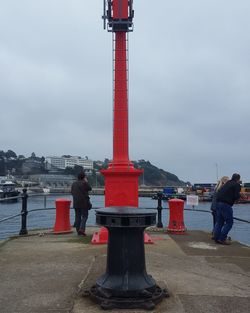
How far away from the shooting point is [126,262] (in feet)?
15.8

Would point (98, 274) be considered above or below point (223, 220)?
below

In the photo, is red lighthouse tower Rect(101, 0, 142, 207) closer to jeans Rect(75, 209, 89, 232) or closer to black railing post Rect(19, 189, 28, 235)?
jeans Rect(75, 209, 89, 232)

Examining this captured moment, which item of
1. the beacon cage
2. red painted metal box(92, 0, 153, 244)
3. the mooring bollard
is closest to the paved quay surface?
the mooring bollard

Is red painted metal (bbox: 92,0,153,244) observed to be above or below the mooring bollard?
above

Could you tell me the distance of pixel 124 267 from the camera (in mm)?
4809

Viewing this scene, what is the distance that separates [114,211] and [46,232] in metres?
6.28

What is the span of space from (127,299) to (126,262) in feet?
1.45

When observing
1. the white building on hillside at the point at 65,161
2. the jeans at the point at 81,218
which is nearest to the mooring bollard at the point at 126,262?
the jeans at the point at 81,218

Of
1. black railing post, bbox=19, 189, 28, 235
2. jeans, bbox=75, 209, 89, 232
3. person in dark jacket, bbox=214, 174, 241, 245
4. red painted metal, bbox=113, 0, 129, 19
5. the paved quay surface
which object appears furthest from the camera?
jeans, bbox=75, 209, 89, 232

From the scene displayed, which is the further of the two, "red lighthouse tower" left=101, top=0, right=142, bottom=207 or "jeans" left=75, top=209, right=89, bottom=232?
"jeans" left=75, top=209, right=89, bottom=232

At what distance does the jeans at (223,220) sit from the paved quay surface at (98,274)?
1.10 ft

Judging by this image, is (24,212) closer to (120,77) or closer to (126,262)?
(120,77)

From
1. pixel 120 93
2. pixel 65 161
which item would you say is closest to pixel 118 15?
pixel 120 93

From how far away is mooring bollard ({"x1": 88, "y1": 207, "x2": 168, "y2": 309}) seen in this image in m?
4.59
